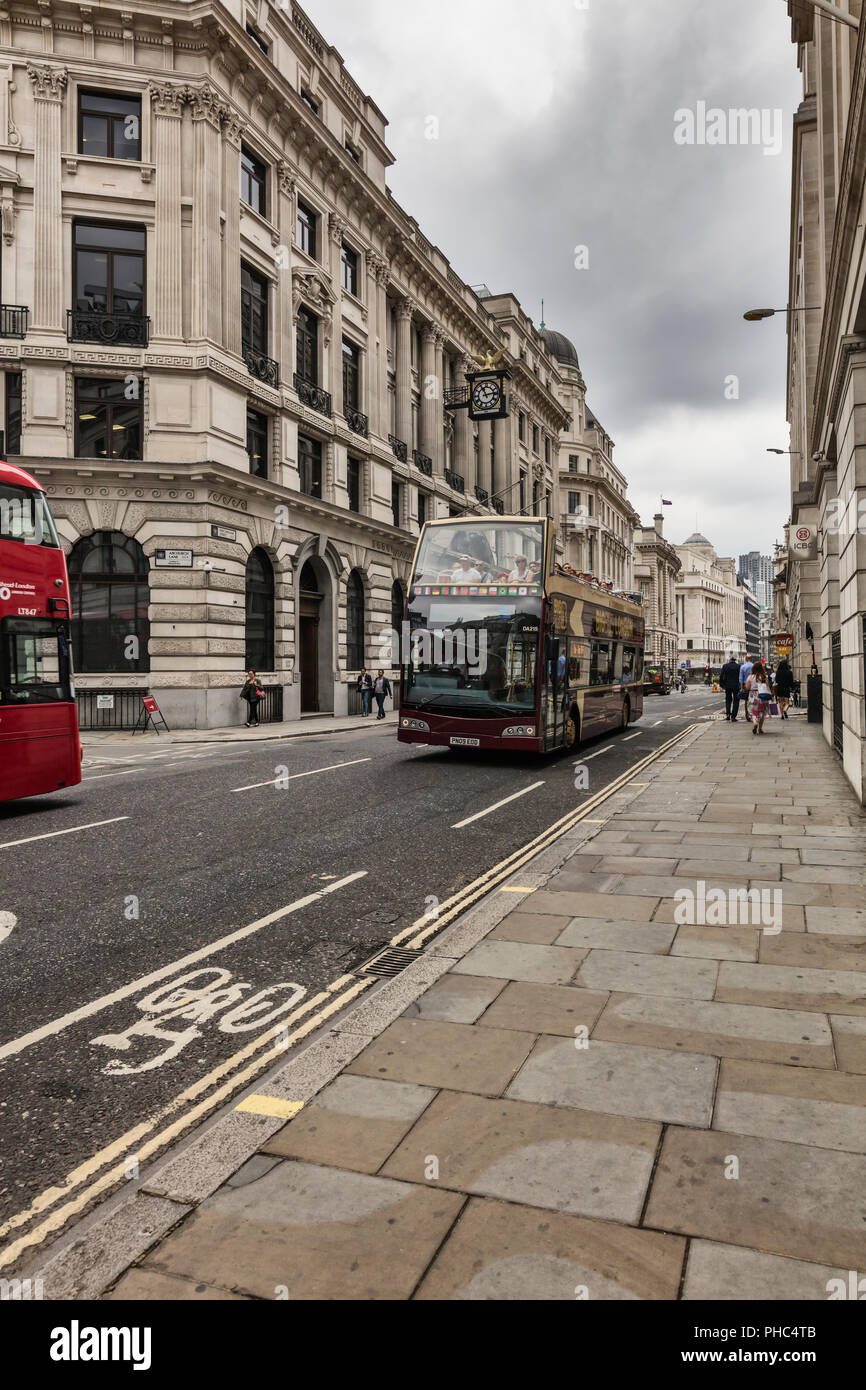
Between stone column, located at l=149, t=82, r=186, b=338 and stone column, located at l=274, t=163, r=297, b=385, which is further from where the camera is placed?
stone column, located at l=274, t=163, r=297, b=385

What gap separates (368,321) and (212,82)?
10.8 meters

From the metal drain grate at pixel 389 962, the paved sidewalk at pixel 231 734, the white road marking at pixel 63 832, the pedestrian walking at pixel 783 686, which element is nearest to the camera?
the metal drain grate at pixel 389 962

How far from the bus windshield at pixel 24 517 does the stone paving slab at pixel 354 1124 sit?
Answer: 8491mm

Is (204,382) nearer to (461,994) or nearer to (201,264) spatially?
(201,264)

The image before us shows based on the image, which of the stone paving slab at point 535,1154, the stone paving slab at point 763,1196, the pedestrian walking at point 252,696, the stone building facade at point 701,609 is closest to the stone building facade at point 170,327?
the pedestrian walking at point 252,696

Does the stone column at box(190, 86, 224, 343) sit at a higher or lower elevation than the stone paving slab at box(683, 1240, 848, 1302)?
higher

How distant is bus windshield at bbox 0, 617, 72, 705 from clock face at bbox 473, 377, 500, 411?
101 ft

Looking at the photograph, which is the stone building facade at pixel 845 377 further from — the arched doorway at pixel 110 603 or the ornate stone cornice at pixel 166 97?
the arched doorway at pixel 110 603

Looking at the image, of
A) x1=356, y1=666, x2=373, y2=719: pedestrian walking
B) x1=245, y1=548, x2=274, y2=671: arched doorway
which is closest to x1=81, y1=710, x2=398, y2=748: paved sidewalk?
x1=245, y1=548, x2=274, y2=671: arched doorway

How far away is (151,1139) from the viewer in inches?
124

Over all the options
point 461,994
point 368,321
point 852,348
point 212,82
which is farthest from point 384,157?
point 461,994

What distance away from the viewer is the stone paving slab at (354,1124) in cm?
289

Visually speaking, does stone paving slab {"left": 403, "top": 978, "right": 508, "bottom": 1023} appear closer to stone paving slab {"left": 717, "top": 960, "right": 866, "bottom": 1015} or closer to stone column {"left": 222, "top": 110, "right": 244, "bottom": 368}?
stone paving slab {"left": 717, "top": 960, "right": 866, "bottom": 1015}

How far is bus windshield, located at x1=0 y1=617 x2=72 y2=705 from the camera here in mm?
9930
